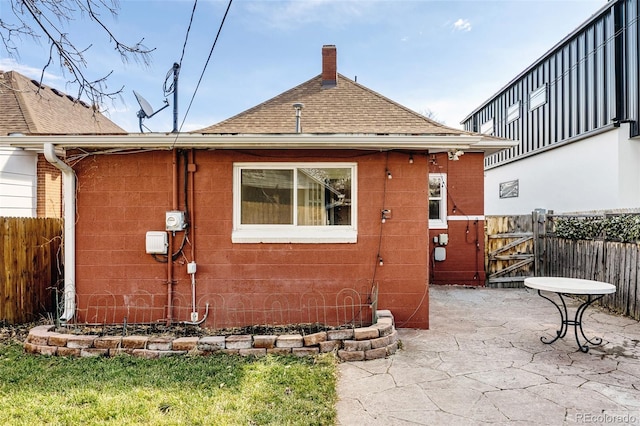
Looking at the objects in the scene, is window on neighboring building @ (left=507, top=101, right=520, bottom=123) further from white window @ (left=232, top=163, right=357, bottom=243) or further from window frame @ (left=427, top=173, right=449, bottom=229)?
white window @ (left=232, top=163, right=357, bottom=243)

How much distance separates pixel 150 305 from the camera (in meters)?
5.11

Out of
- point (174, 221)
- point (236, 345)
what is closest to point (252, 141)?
point (174, 221)

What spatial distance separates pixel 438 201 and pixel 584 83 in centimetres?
539

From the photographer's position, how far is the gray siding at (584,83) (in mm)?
8344

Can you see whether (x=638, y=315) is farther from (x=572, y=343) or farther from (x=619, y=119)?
(x=619, y=119)

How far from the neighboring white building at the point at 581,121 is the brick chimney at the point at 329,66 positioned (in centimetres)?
673

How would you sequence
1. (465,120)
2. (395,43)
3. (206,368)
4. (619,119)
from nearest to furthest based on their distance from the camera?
(206,368) → (619,119) → (395,43) → (465,120)

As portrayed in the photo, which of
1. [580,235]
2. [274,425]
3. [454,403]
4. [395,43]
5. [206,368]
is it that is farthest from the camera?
[395,43]

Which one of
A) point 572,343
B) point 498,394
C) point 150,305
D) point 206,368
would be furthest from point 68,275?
point 572,343

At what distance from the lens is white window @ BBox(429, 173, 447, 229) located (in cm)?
852

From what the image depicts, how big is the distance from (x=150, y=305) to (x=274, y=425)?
3.15m

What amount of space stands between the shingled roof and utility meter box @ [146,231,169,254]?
8.69 feet

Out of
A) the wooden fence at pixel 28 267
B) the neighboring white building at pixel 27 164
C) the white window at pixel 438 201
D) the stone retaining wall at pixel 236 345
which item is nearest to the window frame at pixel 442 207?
the white window at pixel 438 201

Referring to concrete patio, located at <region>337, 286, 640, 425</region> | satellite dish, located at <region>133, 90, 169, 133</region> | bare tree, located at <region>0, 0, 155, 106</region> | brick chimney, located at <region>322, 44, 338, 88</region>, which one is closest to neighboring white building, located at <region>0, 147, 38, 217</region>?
satellite dish, located at <region>133, 90, 169, 133</region>
